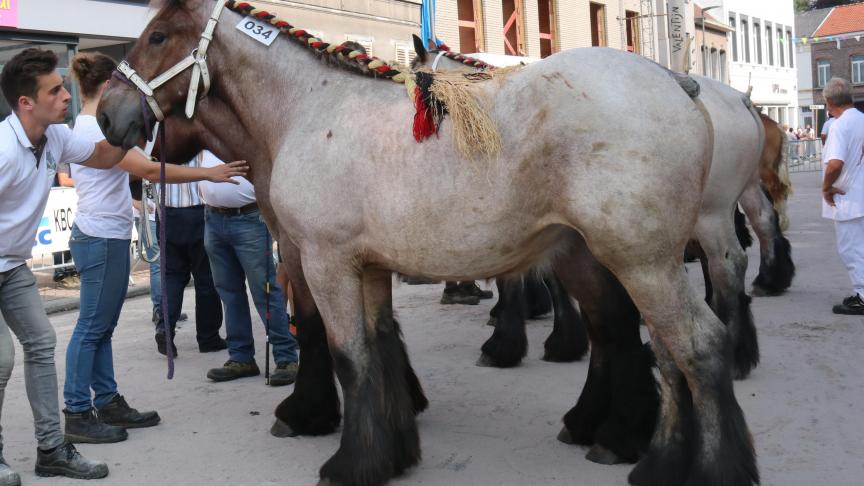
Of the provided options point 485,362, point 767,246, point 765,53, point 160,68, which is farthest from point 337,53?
point 765,53

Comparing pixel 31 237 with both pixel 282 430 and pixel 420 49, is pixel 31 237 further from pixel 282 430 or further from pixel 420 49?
pixel 420 49

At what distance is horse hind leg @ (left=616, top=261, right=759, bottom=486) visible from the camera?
3.56m

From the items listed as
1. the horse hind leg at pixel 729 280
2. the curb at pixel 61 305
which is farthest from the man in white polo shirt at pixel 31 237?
the curb at pixel 61 305

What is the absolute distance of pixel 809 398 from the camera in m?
5.18

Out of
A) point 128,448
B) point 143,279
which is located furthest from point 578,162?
point 143,279

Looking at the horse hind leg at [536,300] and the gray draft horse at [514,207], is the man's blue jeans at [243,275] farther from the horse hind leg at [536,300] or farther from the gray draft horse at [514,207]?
the horse hind leg at [536,300]

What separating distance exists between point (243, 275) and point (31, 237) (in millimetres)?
2050

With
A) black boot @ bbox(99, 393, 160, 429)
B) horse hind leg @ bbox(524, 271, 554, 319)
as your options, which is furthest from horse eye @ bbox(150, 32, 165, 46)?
horse hind leg @ bbox(524, 271, 554, 319)

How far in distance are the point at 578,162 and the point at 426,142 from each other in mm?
631

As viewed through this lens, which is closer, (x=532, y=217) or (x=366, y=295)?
(x=532, y=217)

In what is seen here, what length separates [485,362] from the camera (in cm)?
629

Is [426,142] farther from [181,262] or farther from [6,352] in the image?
[181,262]

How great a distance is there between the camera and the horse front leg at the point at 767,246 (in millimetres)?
8312

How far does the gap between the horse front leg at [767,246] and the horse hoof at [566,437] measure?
4.47 m
